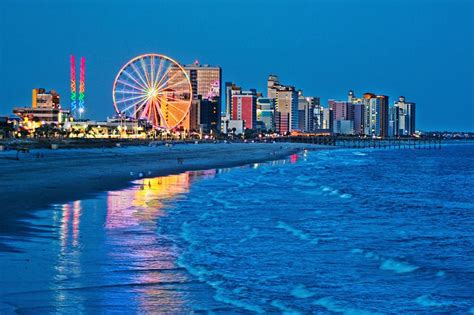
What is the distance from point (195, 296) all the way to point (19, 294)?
2.08 meters

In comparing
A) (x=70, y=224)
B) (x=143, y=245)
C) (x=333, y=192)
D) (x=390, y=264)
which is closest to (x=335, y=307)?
(x=390, y=264)

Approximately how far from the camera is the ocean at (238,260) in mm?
8125

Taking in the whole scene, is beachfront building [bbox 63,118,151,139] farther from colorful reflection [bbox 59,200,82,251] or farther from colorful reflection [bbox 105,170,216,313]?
colorful reflection [bbox 59,200,82,251]

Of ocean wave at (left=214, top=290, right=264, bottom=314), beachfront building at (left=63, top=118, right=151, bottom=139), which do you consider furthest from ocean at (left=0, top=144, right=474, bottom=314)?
beachfront building at (left=63, top=118, right=151, bottom=139)

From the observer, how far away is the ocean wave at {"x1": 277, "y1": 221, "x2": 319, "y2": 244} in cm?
1358

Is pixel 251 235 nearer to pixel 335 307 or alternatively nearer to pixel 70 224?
pixel 70 224

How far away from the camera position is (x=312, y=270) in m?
10.3

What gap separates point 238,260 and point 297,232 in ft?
12.8

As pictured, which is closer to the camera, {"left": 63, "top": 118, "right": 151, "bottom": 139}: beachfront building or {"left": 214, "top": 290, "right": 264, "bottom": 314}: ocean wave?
{"left": 214, "top": 290, "right": 264, "bottom": 314}: ocean wave

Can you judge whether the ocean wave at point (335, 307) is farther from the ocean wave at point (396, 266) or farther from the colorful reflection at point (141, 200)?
the colorful reflection at point (141, 200)

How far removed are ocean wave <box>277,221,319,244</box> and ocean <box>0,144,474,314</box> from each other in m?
0.05

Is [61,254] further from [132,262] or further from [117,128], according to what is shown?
[117,128]

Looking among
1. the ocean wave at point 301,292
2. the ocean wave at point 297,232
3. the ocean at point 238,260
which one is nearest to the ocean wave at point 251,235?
the ocean at point 238,260

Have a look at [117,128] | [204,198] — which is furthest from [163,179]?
[117,128]
